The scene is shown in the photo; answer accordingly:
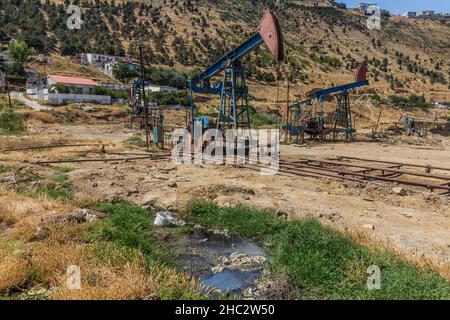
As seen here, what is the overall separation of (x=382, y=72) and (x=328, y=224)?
67.9 meters

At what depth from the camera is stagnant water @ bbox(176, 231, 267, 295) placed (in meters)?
4.95

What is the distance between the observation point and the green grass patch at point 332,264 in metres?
4.11

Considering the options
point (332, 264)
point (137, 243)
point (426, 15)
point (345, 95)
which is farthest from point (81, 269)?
point (426, 15)

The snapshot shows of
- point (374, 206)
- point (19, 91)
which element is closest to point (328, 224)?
point (374, 206)

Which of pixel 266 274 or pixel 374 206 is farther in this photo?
pixel 374 206

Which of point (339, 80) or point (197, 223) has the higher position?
point (339, 80)

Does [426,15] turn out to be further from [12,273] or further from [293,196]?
[12,273]

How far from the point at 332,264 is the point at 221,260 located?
1.55 m

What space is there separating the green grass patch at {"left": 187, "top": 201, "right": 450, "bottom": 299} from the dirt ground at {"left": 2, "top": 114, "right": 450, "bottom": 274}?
54 cm

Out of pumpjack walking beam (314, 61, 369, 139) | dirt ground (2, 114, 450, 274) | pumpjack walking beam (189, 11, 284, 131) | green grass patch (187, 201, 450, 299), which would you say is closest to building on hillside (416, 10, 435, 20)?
pumpjack walking beam (314, 61, 369, 139)

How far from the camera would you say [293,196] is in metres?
8.94

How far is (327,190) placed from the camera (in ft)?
31.6

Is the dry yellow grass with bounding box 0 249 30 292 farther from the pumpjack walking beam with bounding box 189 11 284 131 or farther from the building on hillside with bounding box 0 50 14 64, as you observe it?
the building on hillside with bounding box 0 50 14 64
